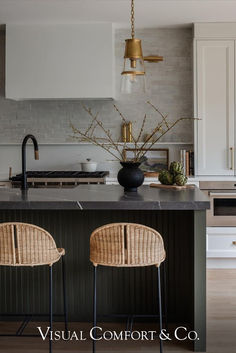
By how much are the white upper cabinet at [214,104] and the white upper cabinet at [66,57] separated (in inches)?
40.4

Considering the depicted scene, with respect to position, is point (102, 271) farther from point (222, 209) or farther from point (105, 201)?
point (222, 209)

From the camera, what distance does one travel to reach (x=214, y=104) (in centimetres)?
613

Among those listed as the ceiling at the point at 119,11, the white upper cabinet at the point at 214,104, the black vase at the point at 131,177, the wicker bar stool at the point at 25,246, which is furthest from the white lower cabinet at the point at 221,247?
the wicker bar stool at the point at 25,246

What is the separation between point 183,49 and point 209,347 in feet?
13.2

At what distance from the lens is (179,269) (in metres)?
3.86

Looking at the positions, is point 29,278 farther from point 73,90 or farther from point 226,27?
point 226,27

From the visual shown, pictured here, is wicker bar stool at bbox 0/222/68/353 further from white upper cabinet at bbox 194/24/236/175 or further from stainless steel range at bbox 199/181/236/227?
white upper cabinet at bbox 194/24/236/175

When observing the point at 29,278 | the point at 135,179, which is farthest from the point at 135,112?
the point at 29,278

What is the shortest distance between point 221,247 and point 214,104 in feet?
5.32

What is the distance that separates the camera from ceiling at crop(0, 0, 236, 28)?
5.37 metres

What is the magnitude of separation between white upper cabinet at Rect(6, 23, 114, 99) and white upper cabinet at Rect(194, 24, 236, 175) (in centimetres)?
103

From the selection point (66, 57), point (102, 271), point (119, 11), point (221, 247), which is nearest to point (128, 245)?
point (102, 271)

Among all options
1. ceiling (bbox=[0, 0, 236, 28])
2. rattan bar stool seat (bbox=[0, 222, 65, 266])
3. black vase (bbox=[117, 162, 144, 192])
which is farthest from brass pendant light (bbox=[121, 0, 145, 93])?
ceiling (bbox=[0, 0, 236, 28])

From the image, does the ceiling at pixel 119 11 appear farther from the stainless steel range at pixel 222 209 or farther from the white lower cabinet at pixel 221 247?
the white lower cabinet at pixel 221 247
